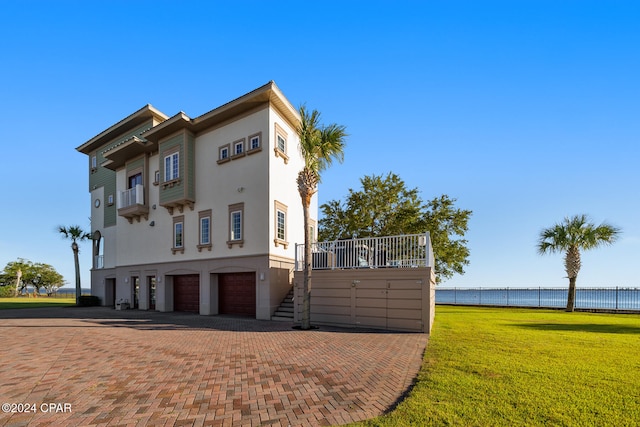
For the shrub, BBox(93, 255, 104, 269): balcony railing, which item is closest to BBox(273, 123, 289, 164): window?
BBox(93, 255, 104, 269): balcony railing

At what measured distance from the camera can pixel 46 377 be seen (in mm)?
6129

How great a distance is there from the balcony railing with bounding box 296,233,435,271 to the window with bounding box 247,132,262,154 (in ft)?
18.0

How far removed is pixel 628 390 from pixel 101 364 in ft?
32.1

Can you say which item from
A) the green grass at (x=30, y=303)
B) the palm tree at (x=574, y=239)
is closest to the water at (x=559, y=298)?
the palm tree at (x=574, y=239)

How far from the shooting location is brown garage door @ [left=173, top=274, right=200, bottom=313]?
63.1 feet

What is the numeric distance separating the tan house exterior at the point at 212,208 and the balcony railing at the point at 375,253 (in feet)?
8.72

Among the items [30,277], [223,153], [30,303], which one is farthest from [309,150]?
[30,277]

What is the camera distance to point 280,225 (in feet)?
55.9

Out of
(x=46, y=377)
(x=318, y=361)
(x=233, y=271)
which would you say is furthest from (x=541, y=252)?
(x=46, y=377)

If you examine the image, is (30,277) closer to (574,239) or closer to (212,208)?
(212,208)

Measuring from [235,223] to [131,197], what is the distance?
9777mm

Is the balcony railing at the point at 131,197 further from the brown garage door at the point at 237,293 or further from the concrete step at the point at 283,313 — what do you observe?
the concrete step at the point at 283,313

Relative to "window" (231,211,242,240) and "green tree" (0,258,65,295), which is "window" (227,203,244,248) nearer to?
"window" (231,211,242,240)

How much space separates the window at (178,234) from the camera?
19.4 meters
